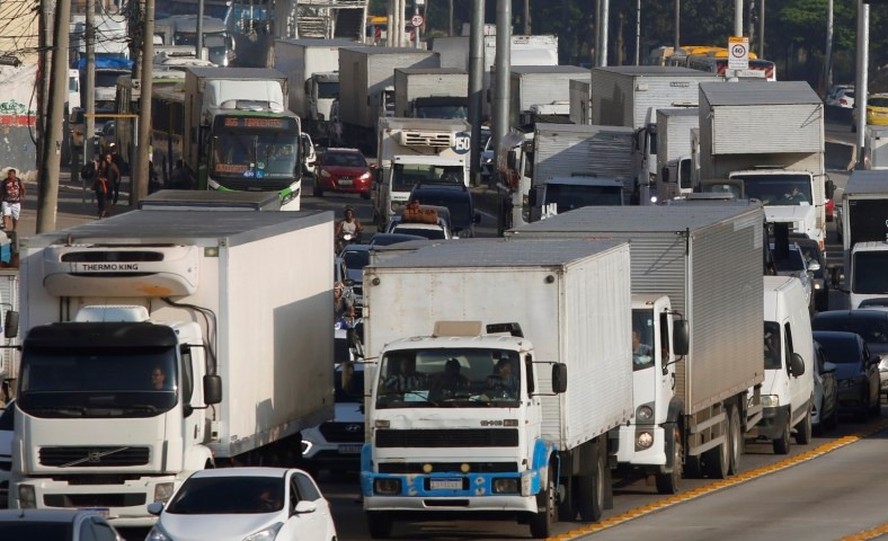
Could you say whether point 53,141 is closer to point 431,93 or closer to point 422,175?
point 422,175

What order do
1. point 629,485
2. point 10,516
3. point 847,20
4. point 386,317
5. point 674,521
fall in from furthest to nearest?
1. point 847,20
2. point 629,485
3. point 674,521
4. point 386,317
5. point 10,516

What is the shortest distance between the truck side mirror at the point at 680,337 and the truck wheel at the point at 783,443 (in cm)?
550

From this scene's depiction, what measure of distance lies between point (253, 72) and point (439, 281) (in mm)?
39596

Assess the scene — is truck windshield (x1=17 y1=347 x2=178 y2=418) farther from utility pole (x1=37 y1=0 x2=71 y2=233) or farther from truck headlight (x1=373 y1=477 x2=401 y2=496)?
utility pole (x1=37 y1=0 x2=71 y2=233)

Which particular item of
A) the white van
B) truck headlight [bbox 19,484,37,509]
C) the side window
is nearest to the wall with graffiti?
the white van

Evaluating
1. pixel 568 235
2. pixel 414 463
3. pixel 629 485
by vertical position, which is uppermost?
pixel 568 235

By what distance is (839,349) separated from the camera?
32781mm

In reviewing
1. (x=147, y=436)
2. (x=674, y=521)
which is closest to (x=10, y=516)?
(x=147, y=436)

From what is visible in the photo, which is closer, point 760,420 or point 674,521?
point 674,521

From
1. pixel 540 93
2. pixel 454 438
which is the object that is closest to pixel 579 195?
pixel 540 93

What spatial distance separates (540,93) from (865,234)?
30.6 metres

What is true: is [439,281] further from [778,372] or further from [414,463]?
[778,372]

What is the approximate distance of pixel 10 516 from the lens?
13047mm

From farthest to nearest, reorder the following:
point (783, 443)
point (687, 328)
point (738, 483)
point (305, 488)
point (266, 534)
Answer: point (783, 443), point (738, 483), point (687, 328), point (305, 488), point (266, 534)
